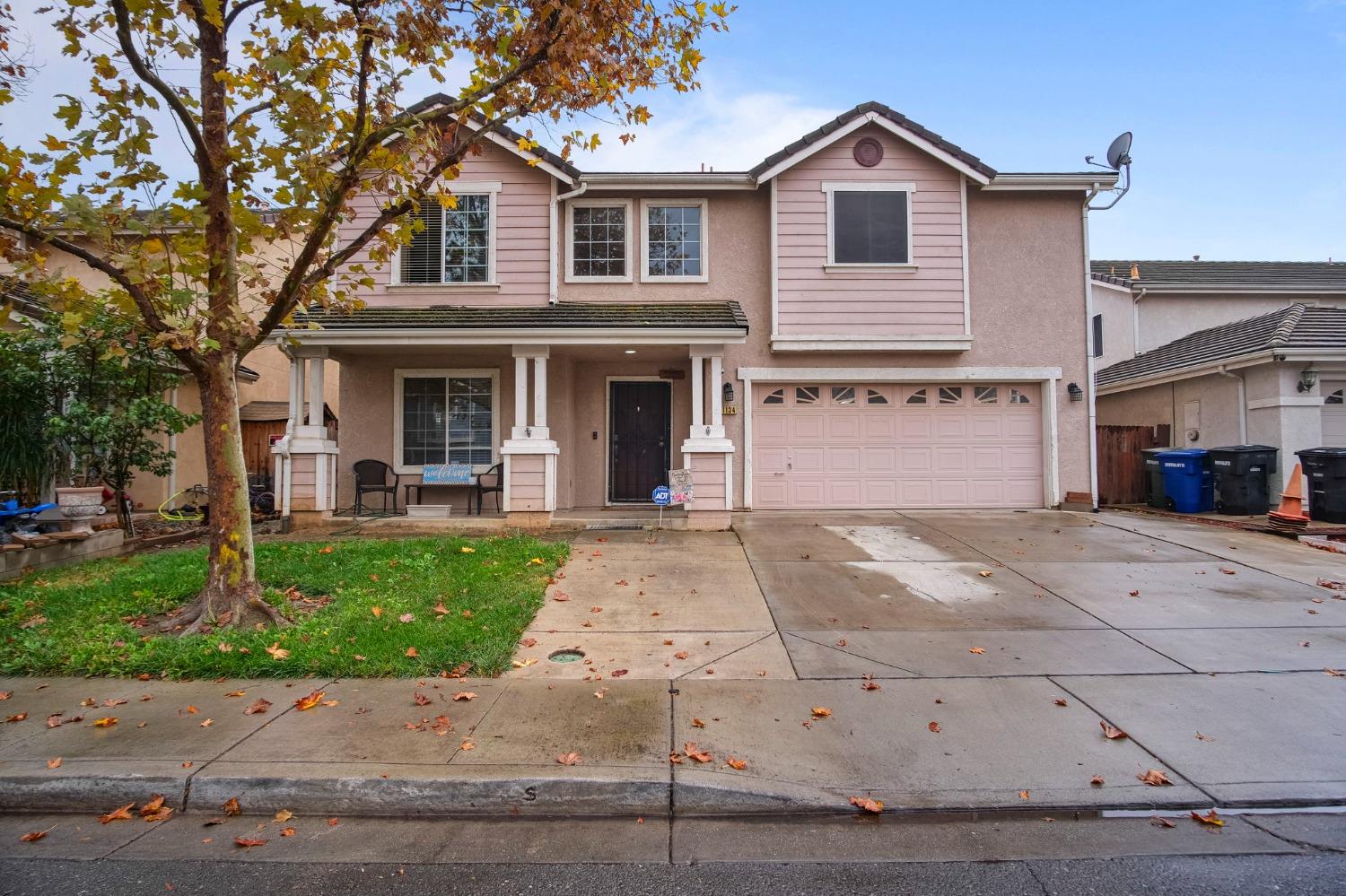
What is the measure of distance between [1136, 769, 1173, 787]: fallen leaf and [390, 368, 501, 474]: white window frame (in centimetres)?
1000

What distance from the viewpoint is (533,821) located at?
10.4ft

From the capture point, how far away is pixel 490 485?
11484mm

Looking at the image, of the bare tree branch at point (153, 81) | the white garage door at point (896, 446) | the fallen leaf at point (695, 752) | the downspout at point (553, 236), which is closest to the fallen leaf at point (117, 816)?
the fallen leaf at point (695, 752)

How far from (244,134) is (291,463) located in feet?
20.6

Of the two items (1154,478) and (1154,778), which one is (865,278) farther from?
(1154,778)

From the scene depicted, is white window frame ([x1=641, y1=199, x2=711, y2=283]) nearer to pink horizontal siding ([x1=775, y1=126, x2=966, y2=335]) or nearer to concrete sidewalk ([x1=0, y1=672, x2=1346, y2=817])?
pink horizontal siding ([x1=775, y1=126, x2=966, y2=335])

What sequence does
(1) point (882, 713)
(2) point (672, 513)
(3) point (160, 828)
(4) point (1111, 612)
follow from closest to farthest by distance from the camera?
(3) point (160, 828), (1) point (882, 713), (4) point (1111, 612), (2) point (672, 513)

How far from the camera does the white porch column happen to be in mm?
10250

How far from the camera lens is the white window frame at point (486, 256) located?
11.3 m

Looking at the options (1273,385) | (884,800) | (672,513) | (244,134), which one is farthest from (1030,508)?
(244,134)

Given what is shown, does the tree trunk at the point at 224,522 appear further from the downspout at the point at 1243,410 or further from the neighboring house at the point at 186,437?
the downspout at the point at 1243,410

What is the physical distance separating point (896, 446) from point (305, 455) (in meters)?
9.67

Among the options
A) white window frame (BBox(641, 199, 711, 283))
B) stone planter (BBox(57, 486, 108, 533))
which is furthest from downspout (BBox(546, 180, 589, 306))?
stone planter (BBox(57, 486, 108, 533))

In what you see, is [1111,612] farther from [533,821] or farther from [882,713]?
[533,821]
